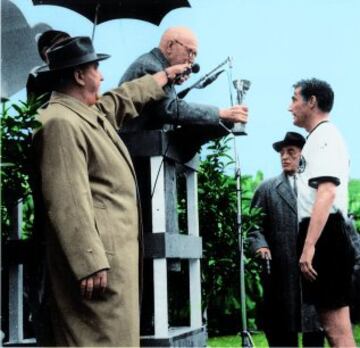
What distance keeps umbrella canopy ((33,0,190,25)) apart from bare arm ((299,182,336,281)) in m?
1.56

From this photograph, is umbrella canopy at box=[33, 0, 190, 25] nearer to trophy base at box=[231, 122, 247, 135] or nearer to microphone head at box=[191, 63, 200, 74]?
microphone head at box=[191, 63, 200, 74]

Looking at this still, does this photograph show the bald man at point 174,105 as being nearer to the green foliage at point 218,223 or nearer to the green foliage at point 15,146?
the green foliage at point 15,146

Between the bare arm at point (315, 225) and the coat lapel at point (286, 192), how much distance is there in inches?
73.6

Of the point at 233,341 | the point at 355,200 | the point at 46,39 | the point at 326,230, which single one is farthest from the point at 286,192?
the point at 355,200

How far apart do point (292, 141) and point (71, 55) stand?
2.82 metres

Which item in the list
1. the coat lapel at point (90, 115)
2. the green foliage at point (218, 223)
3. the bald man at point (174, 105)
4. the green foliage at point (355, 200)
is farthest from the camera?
the green foliage at point (355, 200)

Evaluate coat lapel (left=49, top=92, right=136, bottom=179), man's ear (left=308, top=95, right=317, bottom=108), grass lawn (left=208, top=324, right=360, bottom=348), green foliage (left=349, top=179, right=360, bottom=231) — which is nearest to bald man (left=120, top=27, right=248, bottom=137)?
man's ear (left=308, top=95, right=317, bottom=108)

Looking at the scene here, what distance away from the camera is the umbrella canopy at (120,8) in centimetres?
556

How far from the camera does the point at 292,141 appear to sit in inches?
257

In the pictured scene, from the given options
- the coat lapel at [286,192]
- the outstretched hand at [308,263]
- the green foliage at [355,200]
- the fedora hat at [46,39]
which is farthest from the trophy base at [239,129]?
the green foliage at [355,200]

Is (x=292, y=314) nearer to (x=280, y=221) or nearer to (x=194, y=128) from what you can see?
(x=280, y=221)

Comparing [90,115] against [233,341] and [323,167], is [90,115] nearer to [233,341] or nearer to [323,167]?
[323,167]

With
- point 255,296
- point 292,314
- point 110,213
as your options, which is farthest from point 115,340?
point 255,296

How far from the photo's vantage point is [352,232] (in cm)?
516
